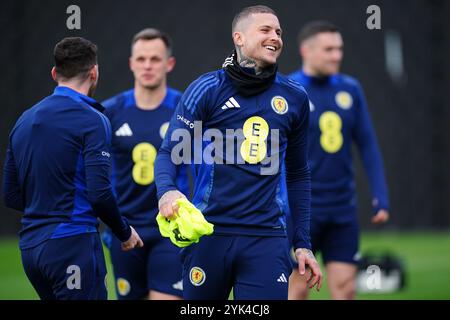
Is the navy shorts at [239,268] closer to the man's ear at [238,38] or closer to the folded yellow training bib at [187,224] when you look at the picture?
the folded yellow training bib at [187,224]


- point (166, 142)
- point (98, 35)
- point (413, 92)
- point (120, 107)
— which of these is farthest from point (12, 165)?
point (413, 92)

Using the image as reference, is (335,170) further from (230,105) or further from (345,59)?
(345,59)

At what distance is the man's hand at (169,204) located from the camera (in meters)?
4.23

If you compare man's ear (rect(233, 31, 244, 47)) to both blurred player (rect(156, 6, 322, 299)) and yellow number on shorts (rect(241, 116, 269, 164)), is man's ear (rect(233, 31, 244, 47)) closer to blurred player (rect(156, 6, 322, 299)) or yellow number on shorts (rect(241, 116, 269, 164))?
blurred player (rect(156, 6, 322, 299))

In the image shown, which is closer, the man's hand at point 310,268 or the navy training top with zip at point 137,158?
the man's hand at point 310,268

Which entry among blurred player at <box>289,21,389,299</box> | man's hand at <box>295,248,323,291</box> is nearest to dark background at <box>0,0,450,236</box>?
blurred player at <box>289,21,389,299</box>

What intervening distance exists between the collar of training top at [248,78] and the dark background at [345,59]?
7507 millimetres

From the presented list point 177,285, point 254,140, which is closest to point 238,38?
point 254,140

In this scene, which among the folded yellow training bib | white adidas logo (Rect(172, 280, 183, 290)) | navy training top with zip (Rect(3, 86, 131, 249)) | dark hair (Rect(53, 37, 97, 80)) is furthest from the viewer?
white adidas logo (Rect(172, 280, 183, 290))

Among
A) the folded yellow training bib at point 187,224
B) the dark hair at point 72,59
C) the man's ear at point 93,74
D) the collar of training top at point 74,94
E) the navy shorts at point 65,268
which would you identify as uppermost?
the dark hair at point 72,59

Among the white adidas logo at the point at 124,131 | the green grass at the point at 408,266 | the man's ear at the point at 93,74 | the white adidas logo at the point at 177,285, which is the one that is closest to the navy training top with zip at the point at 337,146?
the white adidas logo at the point at 177,285

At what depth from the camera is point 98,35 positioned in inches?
485

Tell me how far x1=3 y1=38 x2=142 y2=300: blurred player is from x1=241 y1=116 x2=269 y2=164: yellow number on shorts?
0.78 metres

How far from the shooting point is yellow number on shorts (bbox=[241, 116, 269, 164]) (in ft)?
15.6
